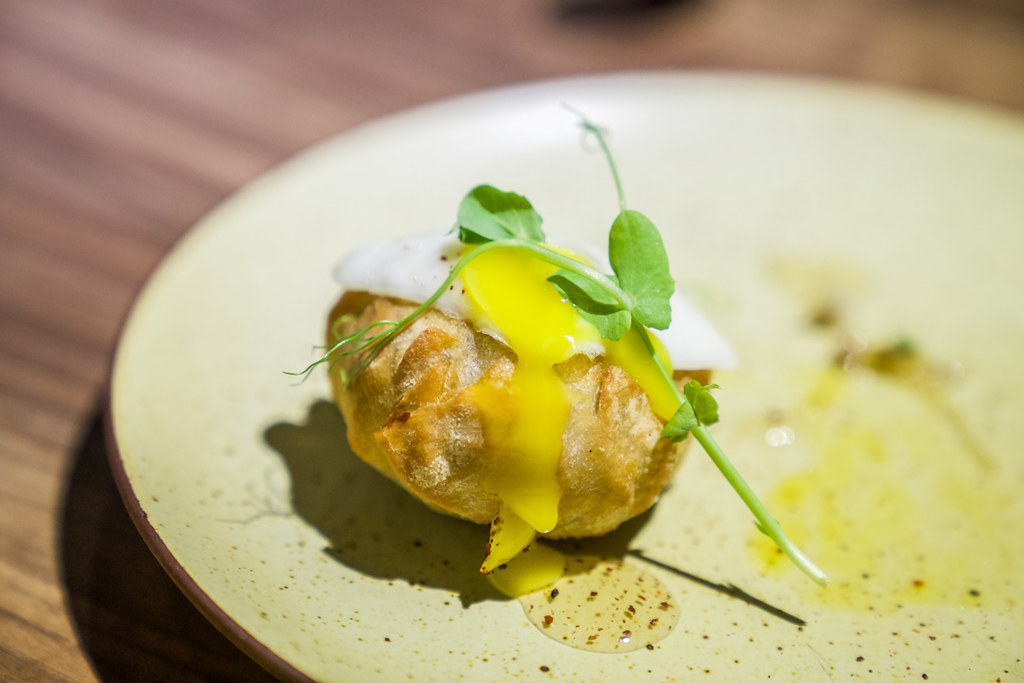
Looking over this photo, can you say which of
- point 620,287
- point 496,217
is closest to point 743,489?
point 620,287

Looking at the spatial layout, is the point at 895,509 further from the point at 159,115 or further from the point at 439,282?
the point at 159,115

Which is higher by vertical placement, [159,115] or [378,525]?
[159,115]

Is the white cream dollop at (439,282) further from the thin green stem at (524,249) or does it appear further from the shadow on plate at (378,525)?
the shadow on plate at (378,525)

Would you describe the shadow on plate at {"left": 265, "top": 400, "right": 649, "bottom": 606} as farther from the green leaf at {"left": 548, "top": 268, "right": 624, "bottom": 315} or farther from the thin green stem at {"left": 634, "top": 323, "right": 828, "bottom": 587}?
the green leaf at {"left": 548, "top": 268, "right": 624, "bottom": 315}

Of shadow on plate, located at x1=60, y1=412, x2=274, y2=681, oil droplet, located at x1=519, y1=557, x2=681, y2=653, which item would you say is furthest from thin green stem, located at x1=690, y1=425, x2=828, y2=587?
shadow on plate, located at x1=60, y1=412, x2=274, y2=681

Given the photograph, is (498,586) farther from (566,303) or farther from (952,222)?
(952,222)

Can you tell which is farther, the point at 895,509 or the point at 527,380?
the point at 895,509

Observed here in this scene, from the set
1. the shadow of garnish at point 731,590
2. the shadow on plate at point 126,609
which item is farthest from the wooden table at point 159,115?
the shadow of garnish at point 731,590

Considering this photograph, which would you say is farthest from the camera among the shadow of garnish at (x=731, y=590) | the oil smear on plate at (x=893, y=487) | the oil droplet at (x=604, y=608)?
the oil smear on plate at (x=893, y=487)
